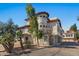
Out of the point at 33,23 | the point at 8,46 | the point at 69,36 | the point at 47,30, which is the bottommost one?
the point at 8,46

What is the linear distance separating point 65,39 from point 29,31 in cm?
64

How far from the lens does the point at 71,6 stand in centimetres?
2234

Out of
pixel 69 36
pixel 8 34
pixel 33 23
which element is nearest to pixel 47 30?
pixel 33 23

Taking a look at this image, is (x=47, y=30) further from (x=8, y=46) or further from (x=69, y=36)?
(x=8, y=46)

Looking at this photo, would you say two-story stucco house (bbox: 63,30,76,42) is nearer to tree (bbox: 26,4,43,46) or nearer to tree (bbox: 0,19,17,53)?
tree (bbox: 26,4,43,46)

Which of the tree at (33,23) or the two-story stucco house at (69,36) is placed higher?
the tree at (33,23)

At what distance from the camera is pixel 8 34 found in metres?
22.4

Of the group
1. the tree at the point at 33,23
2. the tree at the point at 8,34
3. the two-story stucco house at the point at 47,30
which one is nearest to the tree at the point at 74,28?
the two-story stucco house at the point at 47,30

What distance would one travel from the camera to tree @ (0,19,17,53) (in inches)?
882

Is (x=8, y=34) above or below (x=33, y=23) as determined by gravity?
below

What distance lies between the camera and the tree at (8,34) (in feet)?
73.5

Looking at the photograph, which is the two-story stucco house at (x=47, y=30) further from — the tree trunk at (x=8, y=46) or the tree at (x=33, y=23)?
the tree trunk at (x=8, y=46)

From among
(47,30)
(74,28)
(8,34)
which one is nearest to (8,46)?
(8,34)

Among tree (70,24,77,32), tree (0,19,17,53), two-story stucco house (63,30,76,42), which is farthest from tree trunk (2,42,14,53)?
tree (70,24,77,32)
